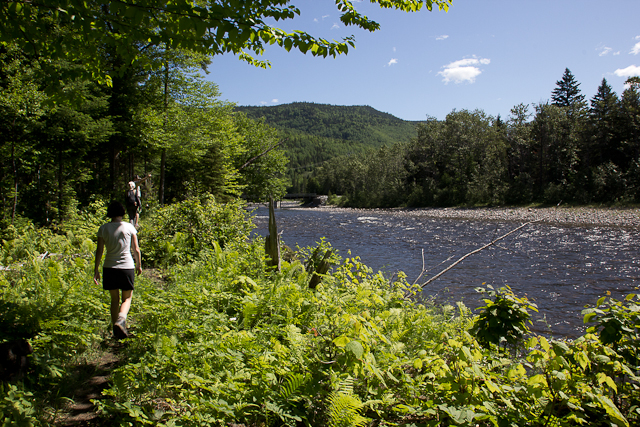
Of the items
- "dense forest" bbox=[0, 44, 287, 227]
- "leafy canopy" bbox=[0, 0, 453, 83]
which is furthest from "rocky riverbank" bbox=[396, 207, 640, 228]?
"leafy canopy" bbox=[0, 0, 453, 83]

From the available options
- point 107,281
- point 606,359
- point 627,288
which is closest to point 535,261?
point 627,288

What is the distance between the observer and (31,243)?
8.72 m

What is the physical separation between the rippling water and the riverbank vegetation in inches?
134

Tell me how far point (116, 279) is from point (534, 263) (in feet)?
55.0

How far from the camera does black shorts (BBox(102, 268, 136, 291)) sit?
15.3ft

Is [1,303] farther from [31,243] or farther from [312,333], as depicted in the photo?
[31,243]

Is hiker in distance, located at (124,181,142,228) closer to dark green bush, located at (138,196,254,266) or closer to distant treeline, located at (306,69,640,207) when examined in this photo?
dark green bush, located at (138,196,254,266)

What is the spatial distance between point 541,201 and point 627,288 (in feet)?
126

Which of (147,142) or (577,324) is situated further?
(147,142)

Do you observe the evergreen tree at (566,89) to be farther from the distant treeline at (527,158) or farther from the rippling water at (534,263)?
the rippling water at (534,263)

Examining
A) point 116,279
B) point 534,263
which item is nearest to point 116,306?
point 116,279

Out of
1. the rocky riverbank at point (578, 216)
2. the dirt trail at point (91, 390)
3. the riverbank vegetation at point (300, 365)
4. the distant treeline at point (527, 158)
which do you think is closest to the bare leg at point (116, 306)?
the riverbank vegetation at point (300, 365)

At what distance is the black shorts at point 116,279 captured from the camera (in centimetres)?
468

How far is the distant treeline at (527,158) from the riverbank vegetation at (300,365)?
4524 centimetres
